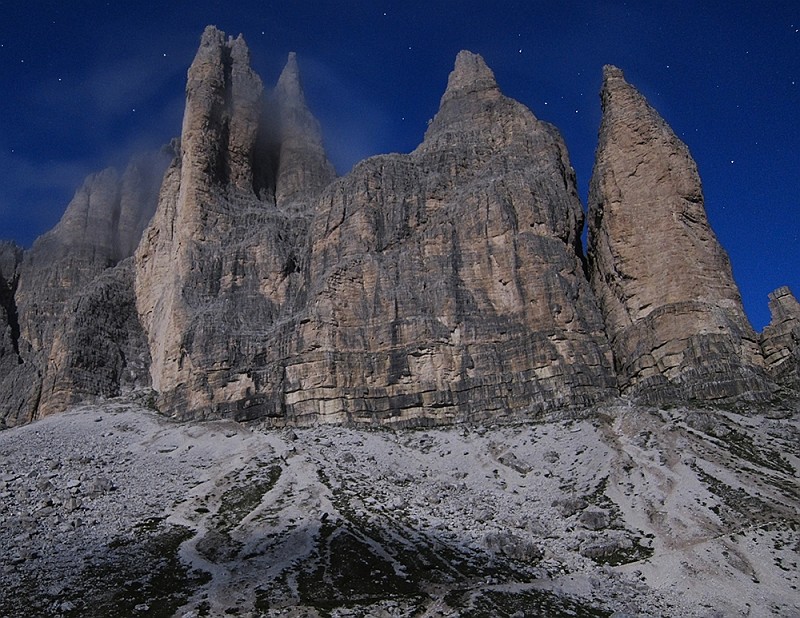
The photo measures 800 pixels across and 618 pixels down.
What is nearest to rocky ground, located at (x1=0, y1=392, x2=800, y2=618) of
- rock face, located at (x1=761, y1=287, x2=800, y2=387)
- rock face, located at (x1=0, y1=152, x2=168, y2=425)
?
rock face, located at (x1=761, y1=287, x2=800, y2=387)

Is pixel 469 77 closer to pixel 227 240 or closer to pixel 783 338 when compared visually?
pixel 227 240

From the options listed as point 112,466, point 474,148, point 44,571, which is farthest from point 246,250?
point 44,571

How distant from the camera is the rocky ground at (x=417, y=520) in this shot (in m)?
34.0

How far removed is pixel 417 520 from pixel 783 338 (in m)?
38.0

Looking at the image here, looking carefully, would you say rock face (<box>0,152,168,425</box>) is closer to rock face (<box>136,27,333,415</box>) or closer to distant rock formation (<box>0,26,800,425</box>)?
distant rock formation (<box>0,26,800,425</box>)

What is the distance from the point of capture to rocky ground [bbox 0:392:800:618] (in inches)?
1337

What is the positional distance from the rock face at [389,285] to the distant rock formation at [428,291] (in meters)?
0.23

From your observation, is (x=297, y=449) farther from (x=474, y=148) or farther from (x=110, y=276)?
(x=110, y=276)

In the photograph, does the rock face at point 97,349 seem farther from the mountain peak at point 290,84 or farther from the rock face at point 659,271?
the rock face at point 659,271

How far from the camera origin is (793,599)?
114 ft

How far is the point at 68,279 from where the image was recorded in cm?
11400

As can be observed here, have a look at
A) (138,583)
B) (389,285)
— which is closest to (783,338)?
(389,285)

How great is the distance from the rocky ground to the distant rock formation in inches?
264

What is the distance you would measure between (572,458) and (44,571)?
36.7 metres
